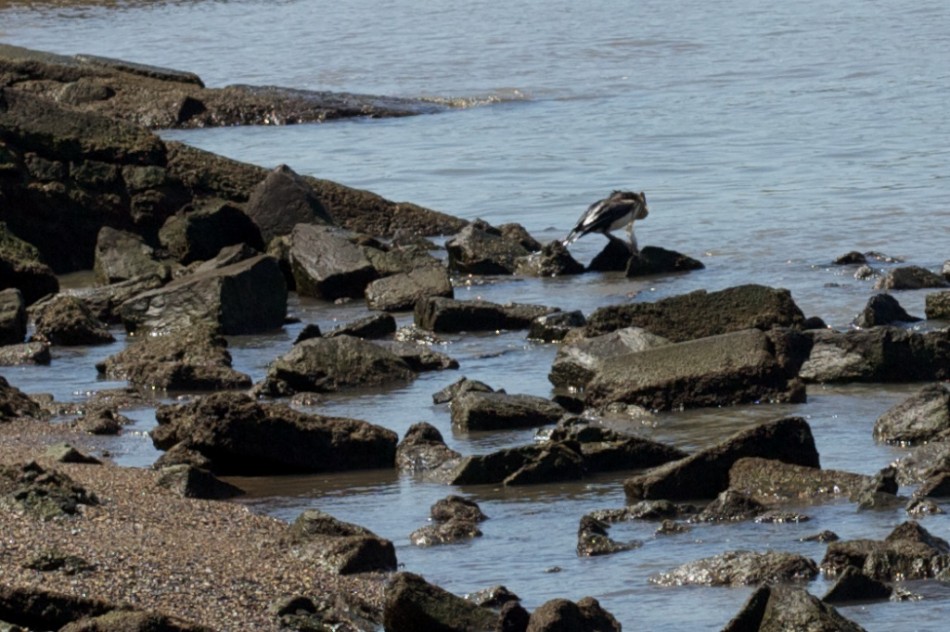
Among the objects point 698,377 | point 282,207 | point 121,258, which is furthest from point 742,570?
point 282,207

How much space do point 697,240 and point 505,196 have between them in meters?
3.08

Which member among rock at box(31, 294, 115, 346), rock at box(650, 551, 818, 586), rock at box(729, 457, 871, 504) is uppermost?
rock at box(650, 551, 818, 586)

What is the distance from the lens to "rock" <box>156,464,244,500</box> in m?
6.98

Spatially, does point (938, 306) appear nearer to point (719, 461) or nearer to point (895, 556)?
point (719, 461)

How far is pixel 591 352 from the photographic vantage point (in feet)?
30.4

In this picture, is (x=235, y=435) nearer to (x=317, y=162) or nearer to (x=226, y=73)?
(x=317, y=162)

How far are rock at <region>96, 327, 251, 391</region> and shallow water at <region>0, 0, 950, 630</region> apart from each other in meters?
0.26

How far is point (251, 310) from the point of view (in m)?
11.3

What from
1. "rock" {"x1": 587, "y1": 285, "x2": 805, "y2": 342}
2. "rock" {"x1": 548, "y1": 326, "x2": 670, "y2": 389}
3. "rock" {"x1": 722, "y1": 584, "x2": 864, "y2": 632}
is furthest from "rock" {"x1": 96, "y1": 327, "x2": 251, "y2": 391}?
"rock" {"x1": 722, "y1": 584, "x2": 864, "y2": 632}

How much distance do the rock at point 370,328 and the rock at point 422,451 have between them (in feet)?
9.34

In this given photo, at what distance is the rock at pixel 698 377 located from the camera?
853 cm

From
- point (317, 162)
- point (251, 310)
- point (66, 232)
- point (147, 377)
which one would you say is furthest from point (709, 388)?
point (317, 162)

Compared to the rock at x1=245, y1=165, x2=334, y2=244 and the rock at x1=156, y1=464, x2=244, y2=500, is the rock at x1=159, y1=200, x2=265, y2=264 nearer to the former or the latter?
the rock at x1=245, y1=165, x2=334, y2=244

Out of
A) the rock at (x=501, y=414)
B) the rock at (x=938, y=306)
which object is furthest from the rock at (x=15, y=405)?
the rock at (x=938, y=306)
